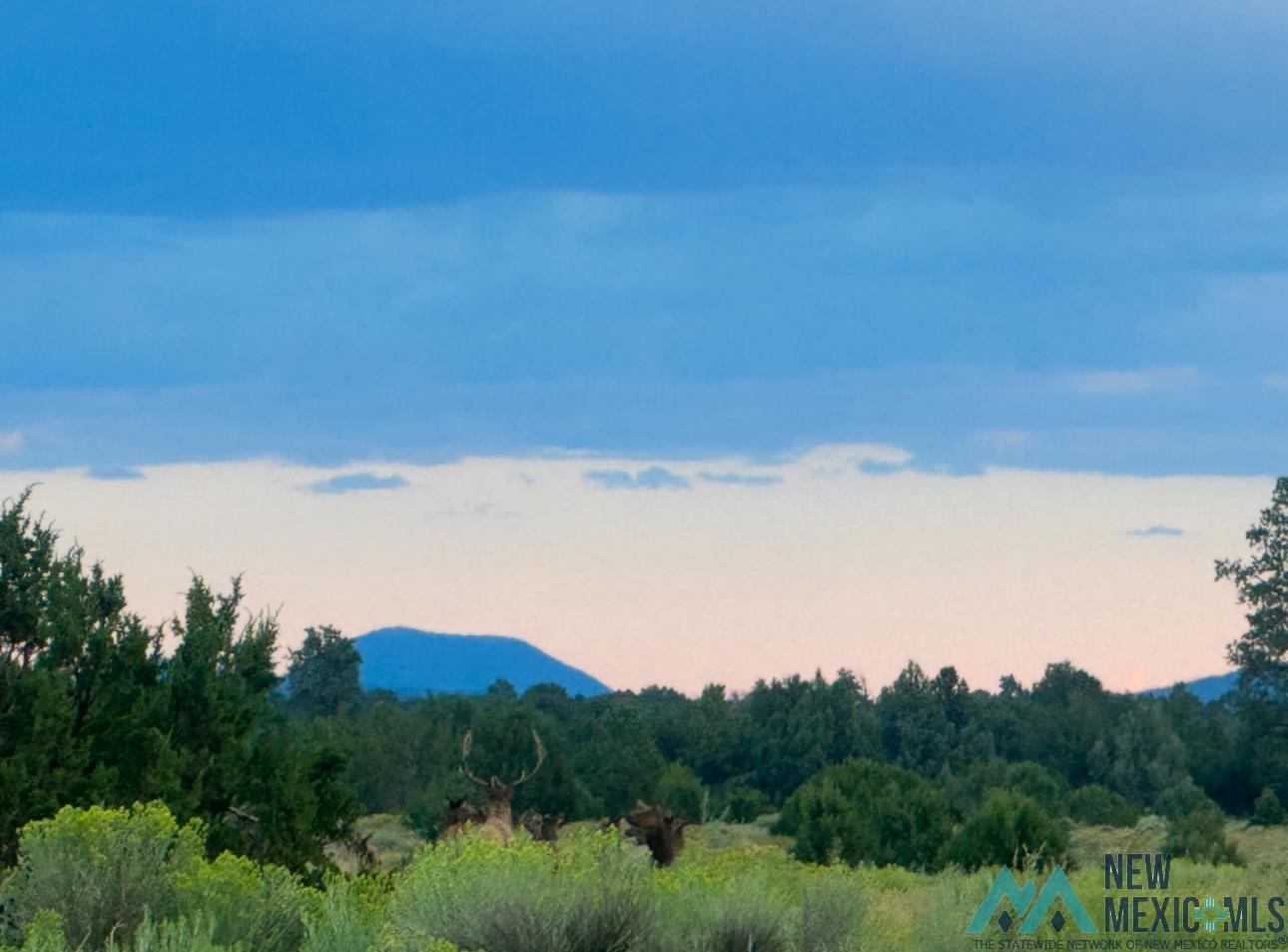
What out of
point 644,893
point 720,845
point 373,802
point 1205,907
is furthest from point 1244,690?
point 644,893

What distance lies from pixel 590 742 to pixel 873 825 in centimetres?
2465

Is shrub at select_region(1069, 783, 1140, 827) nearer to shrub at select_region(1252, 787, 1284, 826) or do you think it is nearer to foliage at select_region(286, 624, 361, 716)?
shrub at select_region(1252, 787, 1284, 826)

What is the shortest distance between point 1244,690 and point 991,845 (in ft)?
93.0

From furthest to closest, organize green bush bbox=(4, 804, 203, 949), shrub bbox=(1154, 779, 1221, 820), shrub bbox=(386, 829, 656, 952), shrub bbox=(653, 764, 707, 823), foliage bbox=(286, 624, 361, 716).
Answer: foliage bbox=(286, 624, 361, 716)
shrub bbox=(653, 764, 707, 823)
shrub bbox=(1154, 779, 1221, 820)
green bush bbox=(4, 804, 203, 949)
shrub bbox=(386, 829, 656, 952)

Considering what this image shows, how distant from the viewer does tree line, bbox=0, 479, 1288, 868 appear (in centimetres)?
2409

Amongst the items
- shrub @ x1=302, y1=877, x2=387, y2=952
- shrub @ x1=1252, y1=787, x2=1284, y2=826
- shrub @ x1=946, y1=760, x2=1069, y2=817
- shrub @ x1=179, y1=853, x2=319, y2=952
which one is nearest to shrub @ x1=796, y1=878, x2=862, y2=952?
shrub @ x1=302, y1=877, x2=387, y2=952

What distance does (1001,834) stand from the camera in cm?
3428

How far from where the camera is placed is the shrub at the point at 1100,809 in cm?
5294

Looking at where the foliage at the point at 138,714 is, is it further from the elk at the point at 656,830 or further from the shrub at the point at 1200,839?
the shrub at the point at 1200,839

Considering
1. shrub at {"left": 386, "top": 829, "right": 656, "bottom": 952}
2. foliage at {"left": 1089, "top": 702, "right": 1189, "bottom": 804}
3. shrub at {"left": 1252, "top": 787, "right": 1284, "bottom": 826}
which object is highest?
foliage at {"left": 1089, "top": 702, "right": 1189, "bottom": 804}

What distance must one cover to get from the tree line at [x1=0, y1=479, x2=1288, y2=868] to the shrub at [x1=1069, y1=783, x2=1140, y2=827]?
0.10m

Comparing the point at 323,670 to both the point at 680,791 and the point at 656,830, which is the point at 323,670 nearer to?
the point at 680,791

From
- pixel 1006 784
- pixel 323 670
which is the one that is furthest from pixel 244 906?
pixel 323 670

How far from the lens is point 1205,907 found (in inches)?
537
